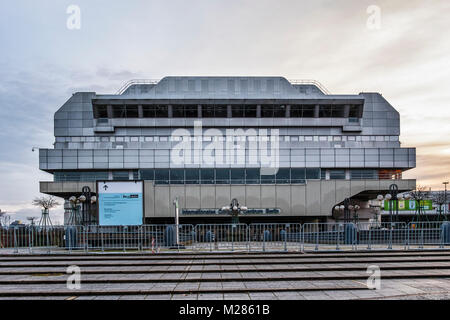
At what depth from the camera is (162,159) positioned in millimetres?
47562

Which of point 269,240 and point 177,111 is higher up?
point 177,111

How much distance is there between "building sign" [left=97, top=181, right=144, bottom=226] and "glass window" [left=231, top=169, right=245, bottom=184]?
20188mm

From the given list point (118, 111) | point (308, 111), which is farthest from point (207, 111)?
point (308, 111)

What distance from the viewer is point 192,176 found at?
47031 mm

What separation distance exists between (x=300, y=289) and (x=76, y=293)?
7961 mm

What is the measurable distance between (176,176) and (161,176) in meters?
1.97

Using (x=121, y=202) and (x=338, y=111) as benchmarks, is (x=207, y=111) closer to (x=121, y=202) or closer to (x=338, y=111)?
(x=338, y=111)

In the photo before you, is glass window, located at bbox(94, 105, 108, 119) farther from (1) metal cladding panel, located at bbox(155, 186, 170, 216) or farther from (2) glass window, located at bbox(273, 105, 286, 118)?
(2) glass window, located at bbox(273, 105, 286, 118)

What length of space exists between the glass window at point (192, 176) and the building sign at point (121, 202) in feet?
62.3

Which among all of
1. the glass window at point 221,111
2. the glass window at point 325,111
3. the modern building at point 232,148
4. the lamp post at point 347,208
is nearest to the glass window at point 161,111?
the modern building at point 232,148

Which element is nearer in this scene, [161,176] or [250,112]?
[161,176]
